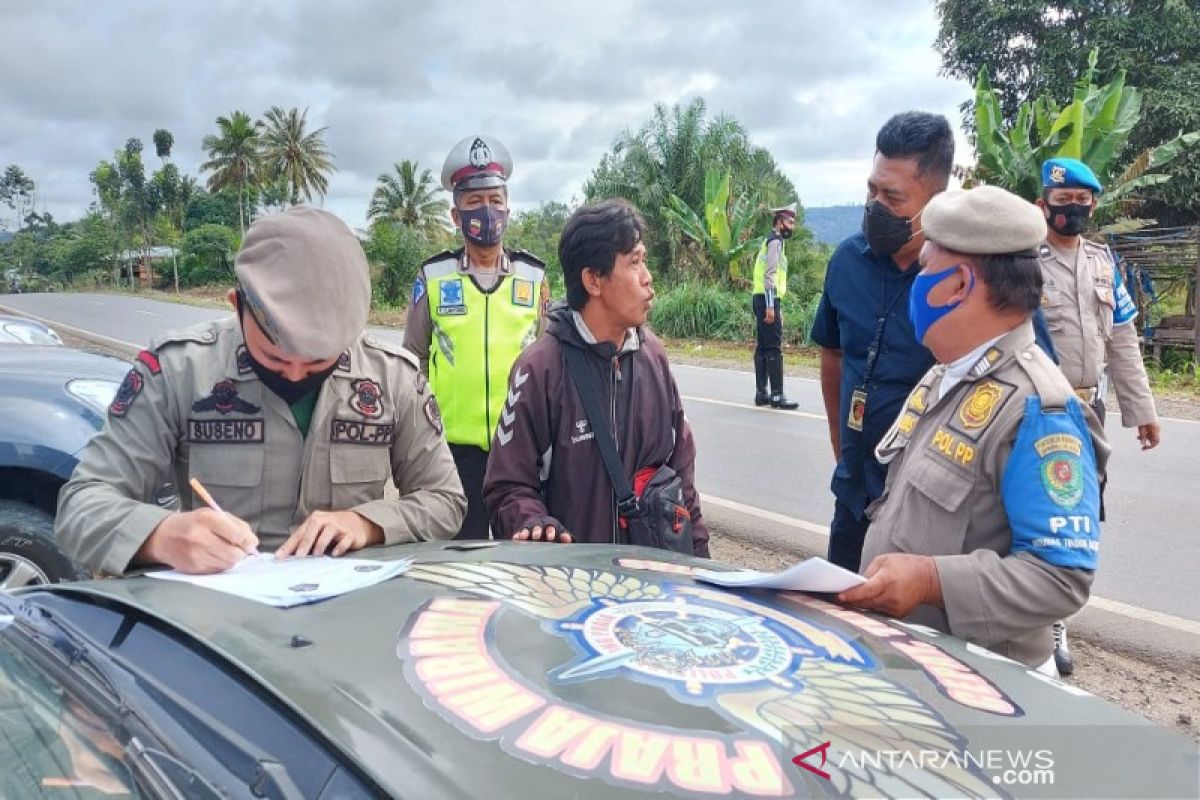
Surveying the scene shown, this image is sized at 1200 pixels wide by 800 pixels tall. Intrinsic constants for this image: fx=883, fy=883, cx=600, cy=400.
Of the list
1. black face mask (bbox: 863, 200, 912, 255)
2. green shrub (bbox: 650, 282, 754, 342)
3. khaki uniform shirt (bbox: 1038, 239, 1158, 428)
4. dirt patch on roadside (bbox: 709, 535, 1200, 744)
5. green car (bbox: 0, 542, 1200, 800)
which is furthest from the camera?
green shrub (bbox: 650, 282, 754, 342)

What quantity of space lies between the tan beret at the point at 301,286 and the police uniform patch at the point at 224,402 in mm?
190

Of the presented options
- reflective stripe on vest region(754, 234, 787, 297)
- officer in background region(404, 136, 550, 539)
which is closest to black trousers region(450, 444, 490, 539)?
officer in background region(404, 136, 550, 539)

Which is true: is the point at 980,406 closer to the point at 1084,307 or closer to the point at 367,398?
the point at 367,398

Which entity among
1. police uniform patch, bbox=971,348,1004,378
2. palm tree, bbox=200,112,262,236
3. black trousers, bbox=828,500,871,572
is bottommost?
black trousers, bbox=828,500,871,572

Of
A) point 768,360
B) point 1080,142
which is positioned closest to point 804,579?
point 768,360

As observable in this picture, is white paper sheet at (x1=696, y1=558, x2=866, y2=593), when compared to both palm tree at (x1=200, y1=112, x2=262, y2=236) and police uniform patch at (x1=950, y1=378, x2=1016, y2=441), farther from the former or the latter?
palm tree at (x1=200, y1=112, x2=262, y2=236)

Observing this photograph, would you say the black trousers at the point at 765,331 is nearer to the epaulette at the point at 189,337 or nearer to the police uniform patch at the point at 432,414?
the police uniform patch at the point at 432,414

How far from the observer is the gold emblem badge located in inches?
64.6

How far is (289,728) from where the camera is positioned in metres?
0.94

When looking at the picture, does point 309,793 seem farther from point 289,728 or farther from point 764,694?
point 764,694

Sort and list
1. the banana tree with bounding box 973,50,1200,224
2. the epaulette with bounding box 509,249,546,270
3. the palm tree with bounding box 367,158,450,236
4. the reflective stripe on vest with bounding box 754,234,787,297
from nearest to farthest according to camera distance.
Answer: the epaulette with bounding box 509,249,546,270, the reflective stripe on vest with bounding box 754,234,787,297, the banana tree with bounding box 973,50,1200,224, the palm tree with bounding box 367,158,450,236

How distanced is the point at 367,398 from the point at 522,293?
1.45 m

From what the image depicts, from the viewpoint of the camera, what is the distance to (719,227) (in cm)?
1844

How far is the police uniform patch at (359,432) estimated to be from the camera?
1.87m
